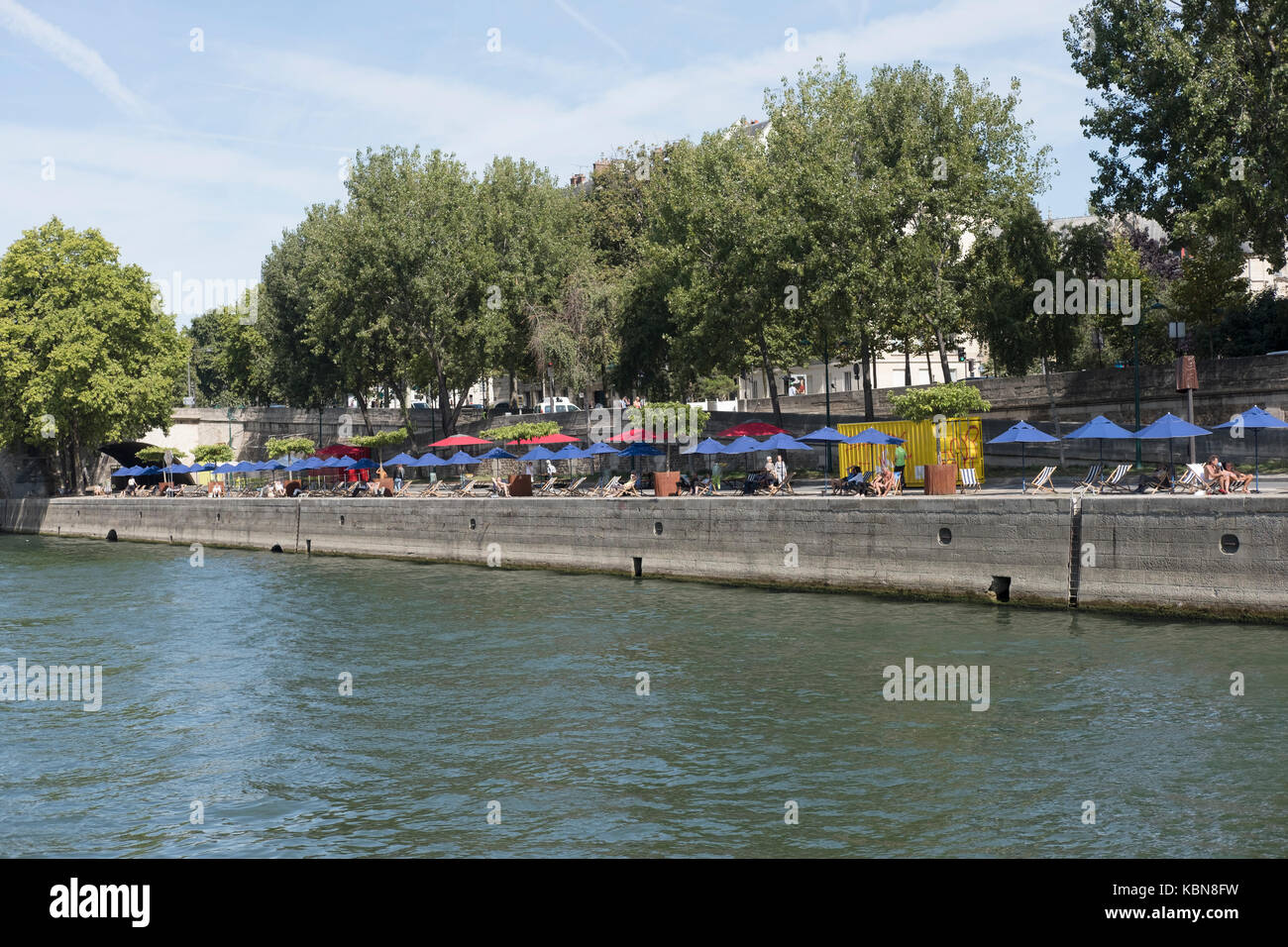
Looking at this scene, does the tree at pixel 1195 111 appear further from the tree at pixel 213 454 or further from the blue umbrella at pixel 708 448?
the tree at pixel 213 454

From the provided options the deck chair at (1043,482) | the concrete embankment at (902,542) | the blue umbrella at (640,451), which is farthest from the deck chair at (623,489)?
the deck chair at (1043,482)

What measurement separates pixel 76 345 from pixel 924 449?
47113 millimetres

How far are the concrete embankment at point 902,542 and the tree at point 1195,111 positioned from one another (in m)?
16.1

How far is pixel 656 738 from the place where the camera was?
1786 cm

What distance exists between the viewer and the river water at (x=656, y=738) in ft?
45.5

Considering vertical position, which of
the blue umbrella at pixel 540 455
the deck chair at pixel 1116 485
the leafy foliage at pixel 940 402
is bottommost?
the deck chair at pixel 1116 485

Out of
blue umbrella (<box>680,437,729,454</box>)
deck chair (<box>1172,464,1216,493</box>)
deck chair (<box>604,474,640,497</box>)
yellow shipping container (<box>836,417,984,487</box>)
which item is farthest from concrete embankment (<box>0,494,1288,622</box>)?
yellow shipping container (<box>836,417,984,487</box>)

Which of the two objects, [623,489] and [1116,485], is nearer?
[1116,485]

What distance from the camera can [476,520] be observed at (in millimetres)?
42062

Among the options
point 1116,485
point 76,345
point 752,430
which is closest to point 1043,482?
point 1116,485

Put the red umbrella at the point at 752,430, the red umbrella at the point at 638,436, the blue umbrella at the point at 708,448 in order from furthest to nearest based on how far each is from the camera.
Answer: the red umbrella at the point at 638,436, the red umbrella at the point at 752,430, the blue umbrella at the point at 708,448

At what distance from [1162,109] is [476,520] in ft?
89.7

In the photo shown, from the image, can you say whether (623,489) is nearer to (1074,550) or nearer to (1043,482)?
(1043,482)
